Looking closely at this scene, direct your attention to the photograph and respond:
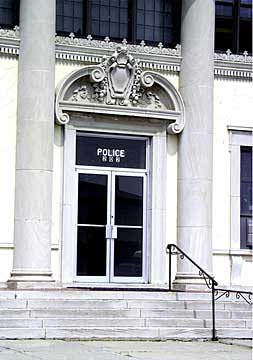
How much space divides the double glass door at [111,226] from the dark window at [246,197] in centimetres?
234

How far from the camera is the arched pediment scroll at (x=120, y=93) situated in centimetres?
1878

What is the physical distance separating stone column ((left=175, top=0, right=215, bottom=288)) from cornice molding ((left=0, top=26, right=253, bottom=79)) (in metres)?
0.41

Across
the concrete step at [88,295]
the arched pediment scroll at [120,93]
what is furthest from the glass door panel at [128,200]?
the concrete step at [88,295]

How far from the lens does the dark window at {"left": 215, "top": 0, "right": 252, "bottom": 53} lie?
2058 centimetres

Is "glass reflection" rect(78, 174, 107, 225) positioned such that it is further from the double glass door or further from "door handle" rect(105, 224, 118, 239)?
"door handle" rect(105, 224, 118, 239)

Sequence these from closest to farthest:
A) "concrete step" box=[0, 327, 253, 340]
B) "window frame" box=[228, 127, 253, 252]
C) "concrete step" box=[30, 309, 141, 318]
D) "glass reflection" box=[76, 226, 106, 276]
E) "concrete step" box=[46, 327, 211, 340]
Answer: "concrete step" box=[0, 327, 253, 340]
"concrete step" box=[46, 327, 211, 340]
"concrete step" box=[30, 309, 141, 318]
"glass reflection" box=[76, 226, 106, 276]
"window frame" box=[228, 127, 253, 252]

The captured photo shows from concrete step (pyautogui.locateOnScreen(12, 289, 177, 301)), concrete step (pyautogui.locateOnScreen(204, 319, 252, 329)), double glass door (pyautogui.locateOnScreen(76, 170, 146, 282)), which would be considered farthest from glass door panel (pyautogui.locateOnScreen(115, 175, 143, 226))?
concrete step (pyautogui.locateOnScreen(204, 319, 252, 329))

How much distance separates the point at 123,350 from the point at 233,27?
9872 millimetres

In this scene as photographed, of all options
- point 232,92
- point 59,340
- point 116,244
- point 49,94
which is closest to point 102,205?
point 116,244

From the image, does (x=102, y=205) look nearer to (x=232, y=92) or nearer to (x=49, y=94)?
(x=49, y=94)

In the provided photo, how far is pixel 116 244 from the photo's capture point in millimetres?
19328

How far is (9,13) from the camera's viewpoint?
61.4 ft

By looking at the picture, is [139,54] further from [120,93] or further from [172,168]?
[172,168]

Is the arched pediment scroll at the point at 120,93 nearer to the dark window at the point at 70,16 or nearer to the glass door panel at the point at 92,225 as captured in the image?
the dark window at the point at 70,16
